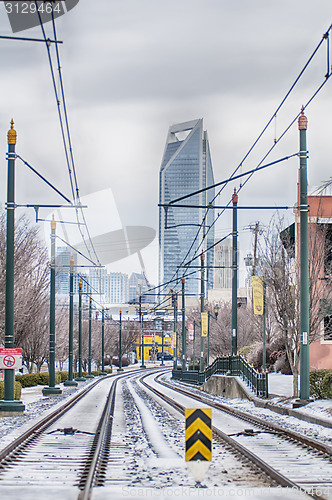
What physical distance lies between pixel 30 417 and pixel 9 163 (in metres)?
7.75

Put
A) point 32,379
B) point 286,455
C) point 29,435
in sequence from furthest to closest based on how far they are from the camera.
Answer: point 32,379, point 29,435, point 286,455

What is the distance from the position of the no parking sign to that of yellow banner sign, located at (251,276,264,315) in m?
10.1

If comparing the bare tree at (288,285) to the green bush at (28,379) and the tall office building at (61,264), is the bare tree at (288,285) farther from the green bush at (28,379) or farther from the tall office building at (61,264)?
the green bush at (28,379)

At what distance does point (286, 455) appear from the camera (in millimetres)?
12641

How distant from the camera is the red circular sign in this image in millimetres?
21466

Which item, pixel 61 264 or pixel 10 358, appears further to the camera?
pixel 61 264

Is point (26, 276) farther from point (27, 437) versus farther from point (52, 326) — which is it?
point (27, 437)

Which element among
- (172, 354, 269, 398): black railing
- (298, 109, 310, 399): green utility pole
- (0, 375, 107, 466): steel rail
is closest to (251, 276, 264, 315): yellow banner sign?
(172, 354, 269, 398): black railing

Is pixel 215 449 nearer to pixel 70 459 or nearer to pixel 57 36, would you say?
pixel 70 459

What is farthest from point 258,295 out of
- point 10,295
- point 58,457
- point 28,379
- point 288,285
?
point 28,379

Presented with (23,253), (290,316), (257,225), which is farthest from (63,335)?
(290,316)

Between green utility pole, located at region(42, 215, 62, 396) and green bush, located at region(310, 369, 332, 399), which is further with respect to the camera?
green utility pole, located at region(42, 215, 62, 396)

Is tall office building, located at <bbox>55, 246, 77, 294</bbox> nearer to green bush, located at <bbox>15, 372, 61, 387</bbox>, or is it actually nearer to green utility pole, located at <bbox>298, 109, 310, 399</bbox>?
green bush, located at <bbox>15, 372, 61, 387</bbox>

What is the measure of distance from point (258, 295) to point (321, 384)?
738 centimetres
